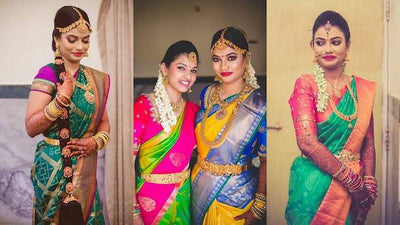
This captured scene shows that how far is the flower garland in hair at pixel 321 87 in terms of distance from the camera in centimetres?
332

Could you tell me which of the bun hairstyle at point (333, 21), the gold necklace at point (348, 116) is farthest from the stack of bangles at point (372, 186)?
the bun hairstyle at point (333, 21)

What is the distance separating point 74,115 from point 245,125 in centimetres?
129

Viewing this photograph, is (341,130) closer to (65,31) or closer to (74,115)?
(74,115)

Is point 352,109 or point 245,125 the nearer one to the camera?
point 352,109

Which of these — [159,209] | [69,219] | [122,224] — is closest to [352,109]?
[159,209]

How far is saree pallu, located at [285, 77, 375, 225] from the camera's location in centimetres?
327

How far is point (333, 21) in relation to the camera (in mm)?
3307

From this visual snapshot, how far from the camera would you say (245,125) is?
3611 millimetres

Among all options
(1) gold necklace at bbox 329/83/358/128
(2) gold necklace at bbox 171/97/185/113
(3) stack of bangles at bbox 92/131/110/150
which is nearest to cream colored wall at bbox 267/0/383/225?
(1) gold necklace at bbox 329/83/358/128

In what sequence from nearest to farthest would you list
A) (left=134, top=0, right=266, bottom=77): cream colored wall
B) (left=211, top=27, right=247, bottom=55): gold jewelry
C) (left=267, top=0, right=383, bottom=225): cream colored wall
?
(left=267, top=0, right=383, bottom=225): cream colored wall → (left=211, top=27, right=247, bottom=55): gold jewelry → (left=134, top=0, right=266, bottom=77): cream colored wall

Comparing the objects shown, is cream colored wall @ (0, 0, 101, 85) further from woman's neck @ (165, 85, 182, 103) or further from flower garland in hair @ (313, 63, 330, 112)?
flower garland in hair @ (313, 63, 330, 112)

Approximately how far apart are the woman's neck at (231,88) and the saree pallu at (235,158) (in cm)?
11

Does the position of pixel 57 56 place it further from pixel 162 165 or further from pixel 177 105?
pixel 162 165

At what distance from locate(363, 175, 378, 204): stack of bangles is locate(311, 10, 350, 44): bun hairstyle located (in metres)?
0.96
